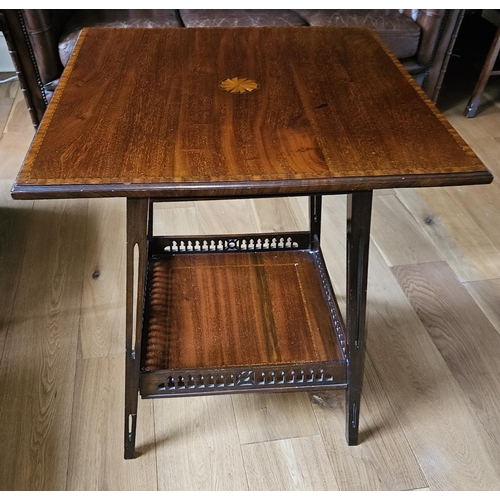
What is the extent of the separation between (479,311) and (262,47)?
0.84m

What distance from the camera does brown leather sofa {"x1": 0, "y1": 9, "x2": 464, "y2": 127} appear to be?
66.5 inches

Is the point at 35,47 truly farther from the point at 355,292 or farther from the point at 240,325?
the point at 355,292

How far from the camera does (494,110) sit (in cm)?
223

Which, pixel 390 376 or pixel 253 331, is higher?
pixel 253 331

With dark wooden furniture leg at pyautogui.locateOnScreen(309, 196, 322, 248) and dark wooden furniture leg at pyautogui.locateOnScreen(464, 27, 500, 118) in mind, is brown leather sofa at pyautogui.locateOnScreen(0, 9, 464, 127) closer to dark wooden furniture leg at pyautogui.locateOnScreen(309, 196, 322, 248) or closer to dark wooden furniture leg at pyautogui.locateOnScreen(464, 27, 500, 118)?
dark wooden furniture leg at pyautogui.locateOnScreen(464, 27, 500, 118)

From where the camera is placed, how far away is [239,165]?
0.69 metres

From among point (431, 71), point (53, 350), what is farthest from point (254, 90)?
point (431, 71)

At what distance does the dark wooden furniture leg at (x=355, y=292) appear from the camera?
2.53 feet

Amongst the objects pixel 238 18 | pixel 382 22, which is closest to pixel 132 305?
pixel 238 18

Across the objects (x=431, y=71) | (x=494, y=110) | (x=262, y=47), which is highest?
(x=262, y=47)

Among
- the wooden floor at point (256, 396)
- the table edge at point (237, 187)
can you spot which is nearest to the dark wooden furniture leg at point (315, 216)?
the wooden floor at point (256, 396)

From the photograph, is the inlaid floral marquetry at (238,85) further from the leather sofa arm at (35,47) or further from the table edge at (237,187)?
the leather sofa arm at (35,47)

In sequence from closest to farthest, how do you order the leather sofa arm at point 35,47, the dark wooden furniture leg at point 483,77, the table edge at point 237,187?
the table edge at point 237,187
the leather sofa arm at point 35,47
the dark wooden furniture leg at point 483,77

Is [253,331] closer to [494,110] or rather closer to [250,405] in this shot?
[250,405]
